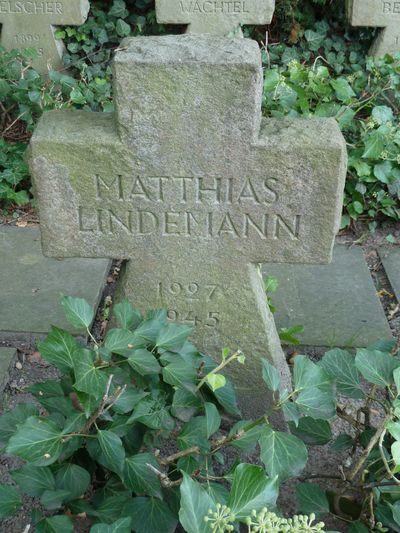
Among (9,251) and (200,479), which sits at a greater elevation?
(200,479)

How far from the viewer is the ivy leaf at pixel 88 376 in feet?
5.34

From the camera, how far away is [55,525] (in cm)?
163

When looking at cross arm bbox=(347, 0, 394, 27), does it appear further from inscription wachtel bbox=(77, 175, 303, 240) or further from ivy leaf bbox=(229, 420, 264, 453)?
ivy leaf bbox=(229, 420, 264, 453)

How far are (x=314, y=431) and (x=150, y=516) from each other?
0.54 m

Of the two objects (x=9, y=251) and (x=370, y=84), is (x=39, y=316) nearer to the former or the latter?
(x=9, y=251)

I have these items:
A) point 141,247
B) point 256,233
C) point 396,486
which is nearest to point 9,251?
point 141,247

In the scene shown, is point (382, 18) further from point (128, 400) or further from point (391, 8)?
point (128, 400)

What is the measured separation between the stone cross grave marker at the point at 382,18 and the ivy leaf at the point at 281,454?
3.69 m

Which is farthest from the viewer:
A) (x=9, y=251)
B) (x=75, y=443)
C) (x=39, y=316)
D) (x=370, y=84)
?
(x=370, y=84)

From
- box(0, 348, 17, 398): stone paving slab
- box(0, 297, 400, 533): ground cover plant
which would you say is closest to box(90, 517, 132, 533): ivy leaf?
box(0, 297, 400, 533): ground cover plant

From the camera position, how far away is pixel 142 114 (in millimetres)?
1912

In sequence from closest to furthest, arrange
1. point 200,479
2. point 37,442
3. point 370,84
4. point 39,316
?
point 37,442, point 200,479, point 39,316, point 370,84

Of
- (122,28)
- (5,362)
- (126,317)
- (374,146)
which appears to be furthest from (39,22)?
(126,317)

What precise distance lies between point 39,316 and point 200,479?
1395mm
